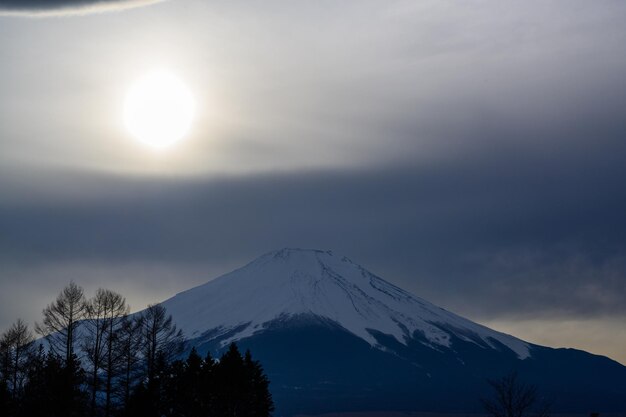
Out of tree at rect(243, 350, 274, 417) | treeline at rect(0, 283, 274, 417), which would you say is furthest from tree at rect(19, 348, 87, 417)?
tree at rect(243, 350, 274, 417)

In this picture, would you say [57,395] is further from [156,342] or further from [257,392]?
[257,392]

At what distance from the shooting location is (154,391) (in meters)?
65.7

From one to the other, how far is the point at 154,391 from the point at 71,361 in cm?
805

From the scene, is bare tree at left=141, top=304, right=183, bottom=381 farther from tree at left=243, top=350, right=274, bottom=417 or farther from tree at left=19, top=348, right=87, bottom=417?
tree at left=19, top=348, right=87, bottom=417

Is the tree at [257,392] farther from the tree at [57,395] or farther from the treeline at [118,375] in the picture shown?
the tree at [57,395]

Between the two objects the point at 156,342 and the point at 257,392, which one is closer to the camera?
the point at 156,342

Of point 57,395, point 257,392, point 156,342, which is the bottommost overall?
point 57,395

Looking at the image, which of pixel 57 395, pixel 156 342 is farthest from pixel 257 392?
pixel 57 395

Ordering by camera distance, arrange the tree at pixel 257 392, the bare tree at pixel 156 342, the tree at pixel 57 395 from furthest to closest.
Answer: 1. the tree at pixel 257 392
2. the bare tree at pixel 156 342
3. the tree at pixel 57 395

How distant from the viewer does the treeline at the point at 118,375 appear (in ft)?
190

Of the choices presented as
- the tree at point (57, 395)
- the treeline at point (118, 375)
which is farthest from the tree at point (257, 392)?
the tree at point (57, 395)

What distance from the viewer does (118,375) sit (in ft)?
210

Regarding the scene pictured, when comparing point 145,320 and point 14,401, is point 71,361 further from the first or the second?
point 145,320

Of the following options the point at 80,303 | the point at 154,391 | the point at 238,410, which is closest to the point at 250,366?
the point at 238,410
